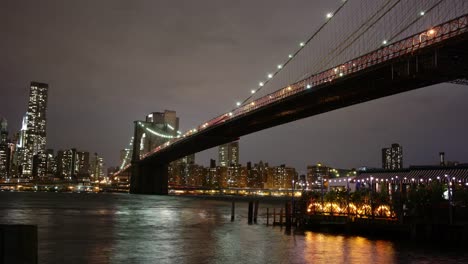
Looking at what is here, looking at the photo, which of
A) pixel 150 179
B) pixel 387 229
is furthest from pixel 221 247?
pixel 150 179

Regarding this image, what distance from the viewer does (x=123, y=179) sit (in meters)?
166

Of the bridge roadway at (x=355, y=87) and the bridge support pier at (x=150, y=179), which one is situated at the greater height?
the bridge roadway at (x=355, y=87)

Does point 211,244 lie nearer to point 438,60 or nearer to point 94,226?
point 94,226

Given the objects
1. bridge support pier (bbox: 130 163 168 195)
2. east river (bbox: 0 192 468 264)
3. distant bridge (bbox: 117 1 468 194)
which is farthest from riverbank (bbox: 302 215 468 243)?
bridge support pier (bbox: 130 163 168 195)

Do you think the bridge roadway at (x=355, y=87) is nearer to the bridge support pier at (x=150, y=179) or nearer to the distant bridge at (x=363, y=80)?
the distant bridge at (x=363, y=80)

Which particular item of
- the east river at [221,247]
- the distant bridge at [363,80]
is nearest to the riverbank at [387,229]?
the east river at [221,247]

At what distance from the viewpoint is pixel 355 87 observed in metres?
45.7

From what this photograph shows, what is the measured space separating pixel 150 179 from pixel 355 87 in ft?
224

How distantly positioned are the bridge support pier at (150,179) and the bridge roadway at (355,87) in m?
20.6

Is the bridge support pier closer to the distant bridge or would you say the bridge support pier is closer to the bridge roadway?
the bridge roadway

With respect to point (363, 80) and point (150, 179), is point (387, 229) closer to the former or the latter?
point (363, 80)

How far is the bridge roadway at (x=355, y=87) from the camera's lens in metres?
33.9

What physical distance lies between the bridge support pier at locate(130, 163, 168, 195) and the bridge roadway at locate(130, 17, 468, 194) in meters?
20.6

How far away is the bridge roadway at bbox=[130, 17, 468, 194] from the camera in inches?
1334
